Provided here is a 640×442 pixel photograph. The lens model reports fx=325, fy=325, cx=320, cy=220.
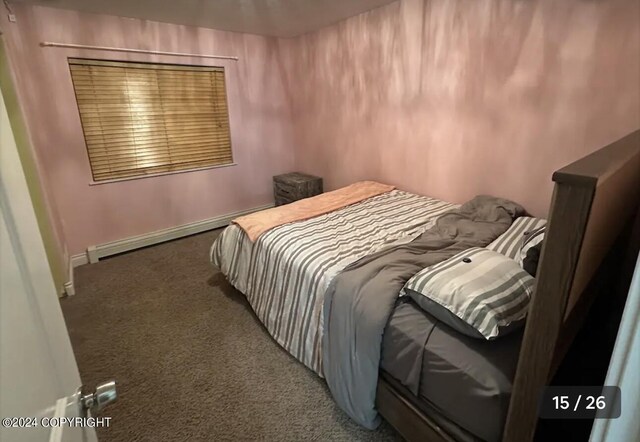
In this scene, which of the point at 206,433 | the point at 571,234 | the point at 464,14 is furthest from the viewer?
the point at 464,14

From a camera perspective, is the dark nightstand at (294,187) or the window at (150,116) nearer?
the window at (150,116)

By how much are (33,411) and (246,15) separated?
136 inches

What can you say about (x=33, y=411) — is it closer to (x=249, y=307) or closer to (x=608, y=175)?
(x=608, y=175)

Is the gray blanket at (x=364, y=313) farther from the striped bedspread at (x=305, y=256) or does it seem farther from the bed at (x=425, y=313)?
the striped bedspread at (x=305, y=256)

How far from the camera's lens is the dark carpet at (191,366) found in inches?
60.8

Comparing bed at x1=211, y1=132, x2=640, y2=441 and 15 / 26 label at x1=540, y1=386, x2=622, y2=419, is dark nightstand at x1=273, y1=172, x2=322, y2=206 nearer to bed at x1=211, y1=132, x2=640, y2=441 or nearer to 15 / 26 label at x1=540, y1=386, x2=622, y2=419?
bed at x1=211, y1=132, x2=640, y2=441

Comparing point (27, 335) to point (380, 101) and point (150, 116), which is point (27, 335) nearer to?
point (380, 101)

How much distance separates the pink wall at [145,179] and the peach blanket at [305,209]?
5.21ft

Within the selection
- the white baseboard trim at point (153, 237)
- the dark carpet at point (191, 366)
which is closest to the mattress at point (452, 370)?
the dark carpet at point (191, 366)

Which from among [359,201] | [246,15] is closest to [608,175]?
[359,201]

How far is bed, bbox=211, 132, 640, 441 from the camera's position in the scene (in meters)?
0.74

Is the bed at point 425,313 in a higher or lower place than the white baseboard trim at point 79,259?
higher

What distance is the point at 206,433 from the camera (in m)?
1.52

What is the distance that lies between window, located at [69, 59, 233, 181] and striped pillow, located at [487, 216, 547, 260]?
10.4ft
